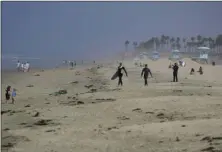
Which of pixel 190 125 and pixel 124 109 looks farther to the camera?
pixel 124 109

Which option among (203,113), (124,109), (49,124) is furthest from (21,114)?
(203,113)

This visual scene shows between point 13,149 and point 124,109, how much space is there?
5643 millimetres

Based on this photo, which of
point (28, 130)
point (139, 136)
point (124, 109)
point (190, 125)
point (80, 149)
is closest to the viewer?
point (80, 149)

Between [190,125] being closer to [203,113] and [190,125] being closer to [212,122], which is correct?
[212,122]

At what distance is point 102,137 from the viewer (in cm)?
1095

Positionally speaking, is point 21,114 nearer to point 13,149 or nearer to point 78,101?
point 78,101

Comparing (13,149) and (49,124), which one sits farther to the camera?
(49,124)

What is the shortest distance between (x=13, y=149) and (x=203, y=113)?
6.45 m

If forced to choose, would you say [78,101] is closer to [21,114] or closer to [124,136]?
[21,114]

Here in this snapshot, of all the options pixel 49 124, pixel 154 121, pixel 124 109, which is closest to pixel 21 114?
pixel 49 124

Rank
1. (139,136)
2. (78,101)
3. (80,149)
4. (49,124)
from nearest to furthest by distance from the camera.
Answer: (80,149)
(139,136)
(49,124)
(78,101)

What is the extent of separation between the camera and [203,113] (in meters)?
13.5

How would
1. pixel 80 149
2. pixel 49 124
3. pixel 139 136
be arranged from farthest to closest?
1. pixel 49 124
2. pixel 139 136
3. pixel 80 149

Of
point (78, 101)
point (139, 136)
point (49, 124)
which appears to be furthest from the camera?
point (78, 101)
